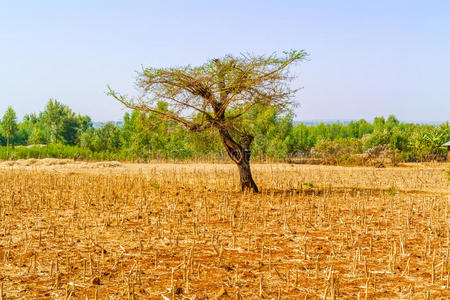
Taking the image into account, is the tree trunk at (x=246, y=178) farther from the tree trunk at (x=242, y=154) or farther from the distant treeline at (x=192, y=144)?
the distant treeline at (x=192, y=144)

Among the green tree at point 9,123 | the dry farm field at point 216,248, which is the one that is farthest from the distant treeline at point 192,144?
the dry farm field at point 216,248

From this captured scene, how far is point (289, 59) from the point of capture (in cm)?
1211

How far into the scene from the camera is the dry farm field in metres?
5.09

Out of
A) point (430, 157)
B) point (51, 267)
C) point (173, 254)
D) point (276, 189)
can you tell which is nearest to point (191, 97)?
point (276, 189)

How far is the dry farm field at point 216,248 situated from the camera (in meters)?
5.09

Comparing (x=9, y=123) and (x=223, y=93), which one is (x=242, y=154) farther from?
(x=9, y=123)

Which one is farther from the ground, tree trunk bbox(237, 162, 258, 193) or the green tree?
the green tree

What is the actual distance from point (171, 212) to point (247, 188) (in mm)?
4029

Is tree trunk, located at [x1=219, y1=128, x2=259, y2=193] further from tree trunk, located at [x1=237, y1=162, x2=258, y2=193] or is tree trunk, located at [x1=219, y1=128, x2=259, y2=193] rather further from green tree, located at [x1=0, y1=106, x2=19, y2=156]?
green tree, located at [x1=0, y1=106, x2=19, y2=156]

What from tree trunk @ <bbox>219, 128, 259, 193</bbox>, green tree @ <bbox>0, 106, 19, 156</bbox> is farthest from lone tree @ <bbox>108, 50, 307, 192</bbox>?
green tree @ <bbox>0, 106, 19, 156</bbox>

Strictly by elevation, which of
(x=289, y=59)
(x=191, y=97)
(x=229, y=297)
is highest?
(x=289, y=59)

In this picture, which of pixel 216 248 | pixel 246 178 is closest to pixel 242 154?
pixel 246 178

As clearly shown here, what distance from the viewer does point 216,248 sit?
22.6 ft

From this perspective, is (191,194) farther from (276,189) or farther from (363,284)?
(363,284)
